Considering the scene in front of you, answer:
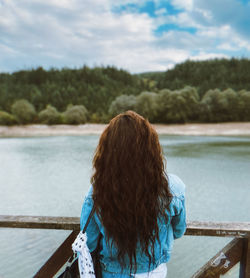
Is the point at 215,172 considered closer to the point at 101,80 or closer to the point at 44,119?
the point at 44,119

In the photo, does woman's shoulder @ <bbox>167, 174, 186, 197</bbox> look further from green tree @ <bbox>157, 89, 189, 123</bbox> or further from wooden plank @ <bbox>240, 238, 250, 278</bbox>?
green tree @ <bbox>157, 89, 189, 123</bbox>

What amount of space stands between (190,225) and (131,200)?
18.2 inches

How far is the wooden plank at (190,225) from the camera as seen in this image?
53.8 inches

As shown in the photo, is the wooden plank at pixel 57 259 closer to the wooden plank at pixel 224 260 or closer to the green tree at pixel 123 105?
the wooden plank at pixel 224 260

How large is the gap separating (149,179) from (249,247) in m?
0.75

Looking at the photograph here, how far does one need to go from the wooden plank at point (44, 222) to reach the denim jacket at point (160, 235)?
26cm

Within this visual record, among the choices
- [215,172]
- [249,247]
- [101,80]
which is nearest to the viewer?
[249,247]

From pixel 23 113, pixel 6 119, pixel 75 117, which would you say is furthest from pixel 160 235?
pixel 23 113

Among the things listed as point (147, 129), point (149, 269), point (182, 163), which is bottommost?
point (182, 163)

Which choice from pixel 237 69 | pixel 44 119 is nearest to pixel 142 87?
pixel 237 69

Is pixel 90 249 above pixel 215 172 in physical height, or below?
above

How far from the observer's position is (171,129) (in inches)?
1687

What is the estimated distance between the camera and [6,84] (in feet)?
309

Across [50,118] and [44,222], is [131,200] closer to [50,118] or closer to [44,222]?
[44,222]
